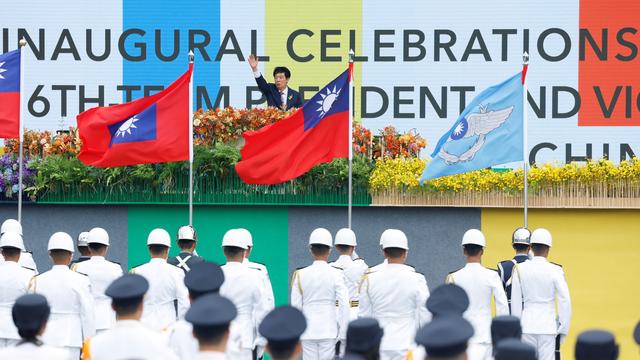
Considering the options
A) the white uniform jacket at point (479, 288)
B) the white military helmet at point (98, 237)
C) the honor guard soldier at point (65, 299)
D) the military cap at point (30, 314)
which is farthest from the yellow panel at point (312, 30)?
the military cap at point (30, 314)

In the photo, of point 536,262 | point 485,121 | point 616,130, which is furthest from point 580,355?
point 616,130

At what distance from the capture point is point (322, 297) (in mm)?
11859

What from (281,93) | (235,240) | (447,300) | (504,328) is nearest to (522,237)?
(235,240)

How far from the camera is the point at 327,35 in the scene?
19062mm

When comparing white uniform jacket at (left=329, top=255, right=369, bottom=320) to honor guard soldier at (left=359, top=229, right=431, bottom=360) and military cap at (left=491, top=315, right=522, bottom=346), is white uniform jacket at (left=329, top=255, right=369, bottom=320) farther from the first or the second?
military cap at (left=491, top=315, right=522, bottom=346)

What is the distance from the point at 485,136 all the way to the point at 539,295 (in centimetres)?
241

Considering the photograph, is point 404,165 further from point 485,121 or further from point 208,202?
point 208,202

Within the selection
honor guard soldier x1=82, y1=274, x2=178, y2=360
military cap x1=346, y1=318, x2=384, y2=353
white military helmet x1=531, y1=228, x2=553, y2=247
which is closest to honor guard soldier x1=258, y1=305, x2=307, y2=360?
military cap x1=346, y1=318, x2=384, y2=353

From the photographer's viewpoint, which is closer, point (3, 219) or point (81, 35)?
point (3, 219)

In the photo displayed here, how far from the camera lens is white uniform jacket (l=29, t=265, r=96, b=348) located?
10.7 metres

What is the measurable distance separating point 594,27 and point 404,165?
220 inches

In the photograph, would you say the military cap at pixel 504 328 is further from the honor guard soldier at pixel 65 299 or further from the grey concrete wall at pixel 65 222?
the grey concrete wall at pixel 65 222

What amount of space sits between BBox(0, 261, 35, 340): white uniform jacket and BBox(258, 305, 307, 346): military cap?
5.27 meters

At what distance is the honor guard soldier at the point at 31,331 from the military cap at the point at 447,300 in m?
2.20
